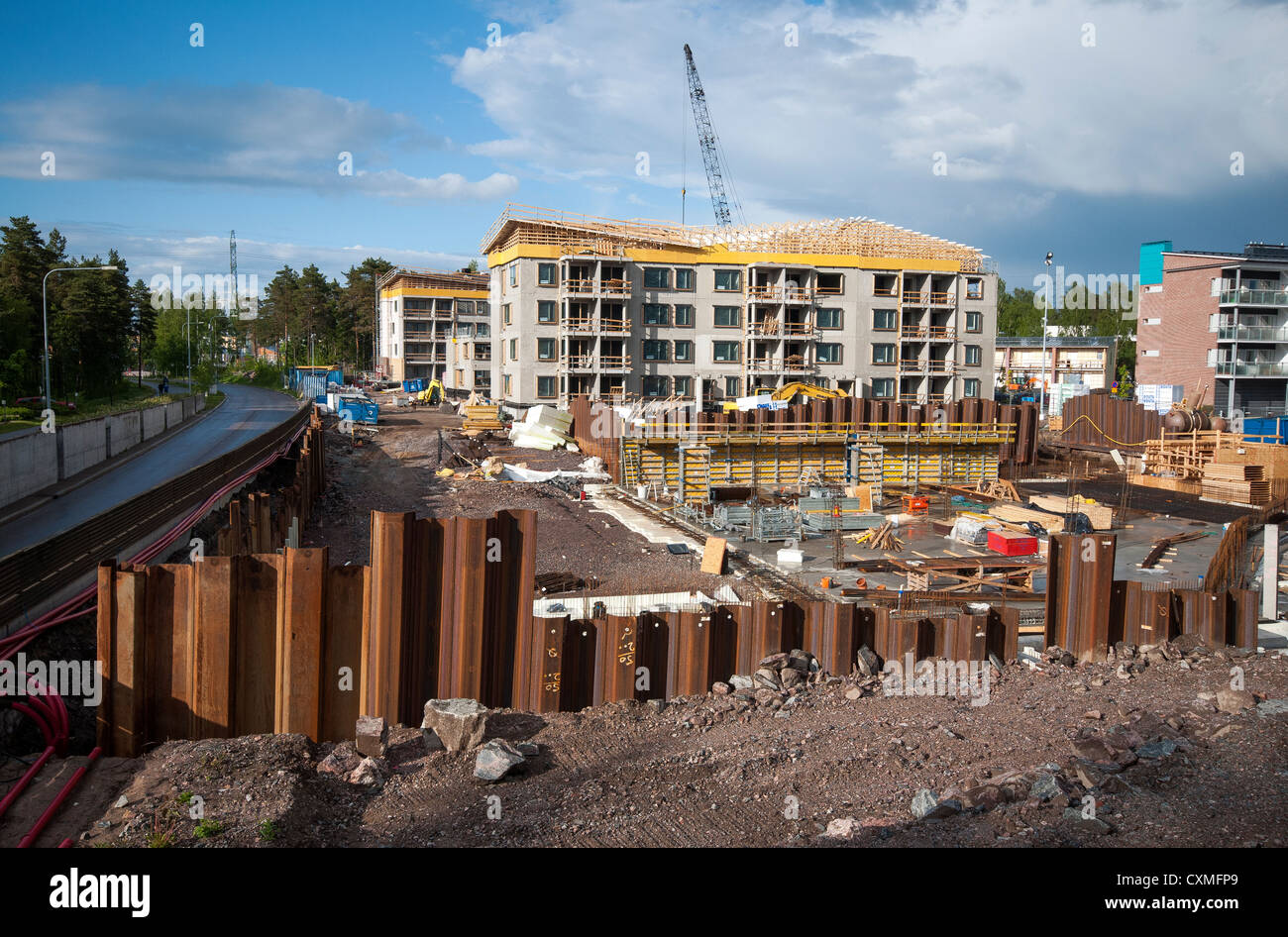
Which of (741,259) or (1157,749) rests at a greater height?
(741,259)

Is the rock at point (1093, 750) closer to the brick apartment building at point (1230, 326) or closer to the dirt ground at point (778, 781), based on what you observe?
the dirt ground at point (778, 781)

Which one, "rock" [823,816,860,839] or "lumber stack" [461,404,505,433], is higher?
"lumber stack" [461,404,505,433]

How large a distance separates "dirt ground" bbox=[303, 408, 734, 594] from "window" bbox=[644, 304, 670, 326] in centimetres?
1553

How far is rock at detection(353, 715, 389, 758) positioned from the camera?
28.7 ft

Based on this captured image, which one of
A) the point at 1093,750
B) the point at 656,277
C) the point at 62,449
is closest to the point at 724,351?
the point at 656,277

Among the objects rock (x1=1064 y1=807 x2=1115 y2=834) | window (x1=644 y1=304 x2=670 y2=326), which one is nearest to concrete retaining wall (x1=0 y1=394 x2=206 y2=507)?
rock (x1=1064 y1=807 x2=1115 y2=834)

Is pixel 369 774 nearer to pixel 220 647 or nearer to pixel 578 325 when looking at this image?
pixel 220 647

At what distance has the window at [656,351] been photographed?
60334mm

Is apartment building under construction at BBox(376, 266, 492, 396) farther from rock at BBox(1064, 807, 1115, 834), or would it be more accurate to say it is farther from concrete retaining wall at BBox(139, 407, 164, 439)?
rock at BBox(1064, 807, 1115, 834)

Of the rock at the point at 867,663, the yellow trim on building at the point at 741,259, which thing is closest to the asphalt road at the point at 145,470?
the rock at the point at 867,663

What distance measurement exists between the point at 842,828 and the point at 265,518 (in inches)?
494

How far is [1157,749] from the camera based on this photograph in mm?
8695
